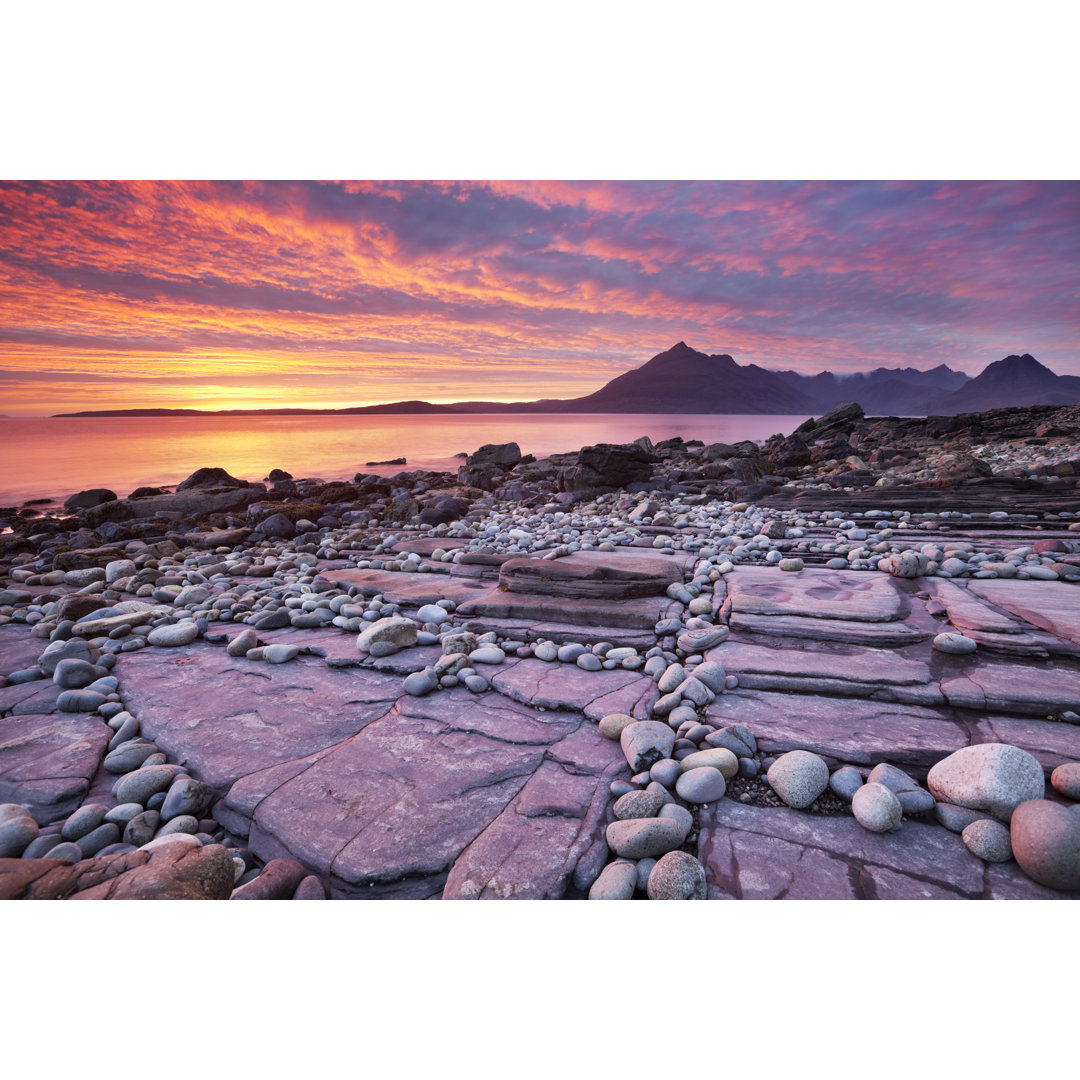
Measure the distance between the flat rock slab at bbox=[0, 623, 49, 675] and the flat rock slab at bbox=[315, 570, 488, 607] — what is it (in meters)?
1.62

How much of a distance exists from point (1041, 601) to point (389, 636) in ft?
11.3

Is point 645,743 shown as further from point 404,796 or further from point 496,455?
point 496,455

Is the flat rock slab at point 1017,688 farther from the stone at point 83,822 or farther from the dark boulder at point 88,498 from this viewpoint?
the dark boulder at point 88,498

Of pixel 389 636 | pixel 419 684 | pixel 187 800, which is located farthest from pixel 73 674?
pixel 419 684

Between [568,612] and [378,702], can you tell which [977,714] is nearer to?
[568,612]

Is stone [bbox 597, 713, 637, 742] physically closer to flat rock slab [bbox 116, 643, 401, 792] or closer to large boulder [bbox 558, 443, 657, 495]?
flat rock slab [bbox 116, 643, 401, 792]

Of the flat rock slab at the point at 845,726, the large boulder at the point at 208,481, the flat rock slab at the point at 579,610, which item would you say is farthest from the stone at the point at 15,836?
the large boulder at the point at 208,481

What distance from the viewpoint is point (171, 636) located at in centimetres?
299

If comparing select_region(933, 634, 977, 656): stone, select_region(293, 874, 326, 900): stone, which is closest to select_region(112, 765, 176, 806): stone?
select_region(293, 874, 326, 900): stone

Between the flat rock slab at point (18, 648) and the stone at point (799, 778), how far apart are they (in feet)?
11.8

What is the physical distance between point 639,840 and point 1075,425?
15.6 meters

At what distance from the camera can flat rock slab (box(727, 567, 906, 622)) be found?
2742 millimetres

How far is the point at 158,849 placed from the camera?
1490mm

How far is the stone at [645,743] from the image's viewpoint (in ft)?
5.81
